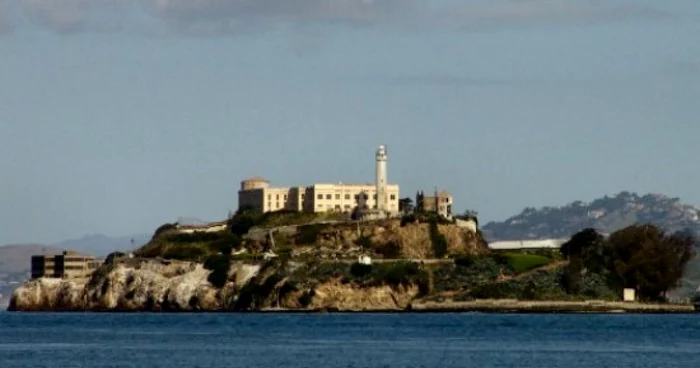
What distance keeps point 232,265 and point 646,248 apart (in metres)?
38.9

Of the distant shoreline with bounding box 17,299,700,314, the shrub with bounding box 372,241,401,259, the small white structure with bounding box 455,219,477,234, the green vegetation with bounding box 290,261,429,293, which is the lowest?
the distant shoreline with bounding box 17,299,700,314

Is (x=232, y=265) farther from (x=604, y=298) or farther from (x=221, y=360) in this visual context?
(x=221, y=360)

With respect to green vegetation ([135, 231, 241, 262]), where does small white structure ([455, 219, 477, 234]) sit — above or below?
above

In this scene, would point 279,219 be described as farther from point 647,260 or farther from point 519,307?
point 647,260

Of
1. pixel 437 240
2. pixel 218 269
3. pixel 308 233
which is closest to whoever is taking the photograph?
pixel 218 269

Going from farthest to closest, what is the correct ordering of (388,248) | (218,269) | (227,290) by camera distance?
(388,248)
(218,269)
(227,290)

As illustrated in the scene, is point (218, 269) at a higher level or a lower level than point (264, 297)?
higher

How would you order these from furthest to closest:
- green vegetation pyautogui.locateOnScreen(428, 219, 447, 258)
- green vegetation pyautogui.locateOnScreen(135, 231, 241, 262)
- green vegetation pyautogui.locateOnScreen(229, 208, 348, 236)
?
green vegetation pyautogui.locateOnScreen(229, 208, 348, 236)
green vegetation pyautogui.locateOnScreen(135, 231, 241, 262)
green vegetation pyautogui.locateOnScreen(428, 219, 447, 258)

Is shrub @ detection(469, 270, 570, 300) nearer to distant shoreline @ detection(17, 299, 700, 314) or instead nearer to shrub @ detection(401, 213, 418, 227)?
distant shoreline @ detection(17, 299, 700, 314)

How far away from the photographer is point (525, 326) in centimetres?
13712

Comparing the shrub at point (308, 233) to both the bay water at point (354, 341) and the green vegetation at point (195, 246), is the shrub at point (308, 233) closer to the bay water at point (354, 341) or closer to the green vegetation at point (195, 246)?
the green vegetation at point (195, 246)

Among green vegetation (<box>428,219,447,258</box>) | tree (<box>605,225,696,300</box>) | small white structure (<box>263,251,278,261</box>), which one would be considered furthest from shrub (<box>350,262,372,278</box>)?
tree (<box>605,225,696,300</box>)

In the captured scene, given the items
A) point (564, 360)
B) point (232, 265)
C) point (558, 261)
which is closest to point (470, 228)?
point (558, 261)

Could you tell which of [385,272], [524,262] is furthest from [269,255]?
[524,262]
